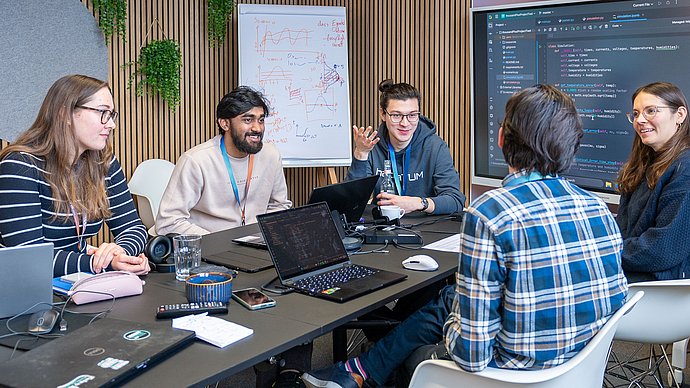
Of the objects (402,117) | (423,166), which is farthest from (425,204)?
(402,117)

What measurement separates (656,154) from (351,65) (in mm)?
3492

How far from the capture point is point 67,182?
2943 millimetres

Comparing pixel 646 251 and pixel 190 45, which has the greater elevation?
pixel 190 45

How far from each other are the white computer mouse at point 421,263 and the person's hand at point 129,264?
100 cm

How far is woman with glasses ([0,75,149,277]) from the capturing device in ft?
9.14

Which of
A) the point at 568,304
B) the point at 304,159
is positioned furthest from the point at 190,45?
the point at 568,304

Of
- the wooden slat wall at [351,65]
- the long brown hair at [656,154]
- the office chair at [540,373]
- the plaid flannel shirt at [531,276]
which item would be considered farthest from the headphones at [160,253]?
the wooden slat wall at [351,65]

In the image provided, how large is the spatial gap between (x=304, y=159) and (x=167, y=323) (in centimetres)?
400

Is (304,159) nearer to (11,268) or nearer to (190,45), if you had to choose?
(190,45)

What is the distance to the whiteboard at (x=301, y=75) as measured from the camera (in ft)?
19.6

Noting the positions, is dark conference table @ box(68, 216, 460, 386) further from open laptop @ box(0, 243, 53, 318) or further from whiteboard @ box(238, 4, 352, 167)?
whiteboard @ box(238, 4, 352, 167)

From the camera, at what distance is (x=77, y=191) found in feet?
9.78

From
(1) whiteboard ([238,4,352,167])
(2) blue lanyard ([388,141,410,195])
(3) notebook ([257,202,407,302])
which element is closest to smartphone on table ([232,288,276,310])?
(3) notebook ([257,202,407,302])

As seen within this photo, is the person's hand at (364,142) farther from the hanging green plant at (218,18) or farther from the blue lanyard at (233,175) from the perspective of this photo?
the hanging green plant at (218,18)
